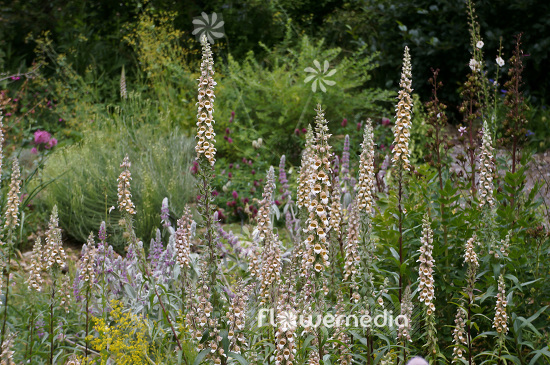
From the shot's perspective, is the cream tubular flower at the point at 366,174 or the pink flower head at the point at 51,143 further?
the pink flower head at the point at 51,143

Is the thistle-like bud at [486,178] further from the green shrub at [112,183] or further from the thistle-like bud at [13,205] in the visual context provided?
the green shrub at [112,183]

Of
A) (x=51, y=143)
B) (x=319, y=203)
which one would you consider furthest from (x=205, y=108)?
(x=51, y=143)

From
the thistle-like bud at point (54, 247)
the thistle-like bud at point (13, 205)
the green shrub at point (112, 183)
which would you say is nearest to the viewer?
the thistle-like bud at point (13, 205)

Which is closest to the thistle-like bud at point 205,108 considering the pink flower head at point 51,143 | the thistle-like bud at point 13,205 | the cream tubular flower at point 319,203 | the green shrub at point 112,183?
the cream tubular flower at point 319,203

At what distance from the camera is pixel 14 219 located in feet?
9.11

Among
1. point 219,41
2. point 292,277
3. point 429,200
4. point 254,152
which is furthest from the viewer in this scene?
point 219,41

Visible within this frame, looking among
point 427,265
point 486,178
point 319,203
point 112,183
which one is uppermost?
point 112,183

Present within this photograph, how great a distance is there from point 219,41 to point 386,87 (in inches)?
152

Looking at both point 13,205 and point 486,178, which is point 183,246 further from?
point 486,178

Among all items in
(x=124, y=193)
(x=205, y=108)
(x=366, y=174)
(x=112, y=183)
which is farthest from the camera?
(x=112, y=183)

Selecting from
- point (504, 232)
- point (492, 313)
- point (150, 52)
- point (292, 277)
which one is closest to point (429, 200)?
point (504, 232)

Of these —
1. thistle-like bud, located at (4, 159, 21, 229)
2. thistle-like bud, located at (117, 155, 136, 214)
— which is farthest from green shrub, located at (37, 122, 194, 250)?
thistle-like bud, located at (117, 155, 136, 214)

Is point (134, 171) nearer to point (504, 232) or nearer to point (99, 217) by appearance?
point (99, 217)

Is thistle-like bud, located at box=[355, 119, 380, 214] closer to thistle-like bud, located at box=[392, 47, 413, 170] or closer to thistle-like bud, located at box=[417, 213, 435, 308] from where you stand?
thistle-like bud, located at box=[392, 47, 413, 170]
